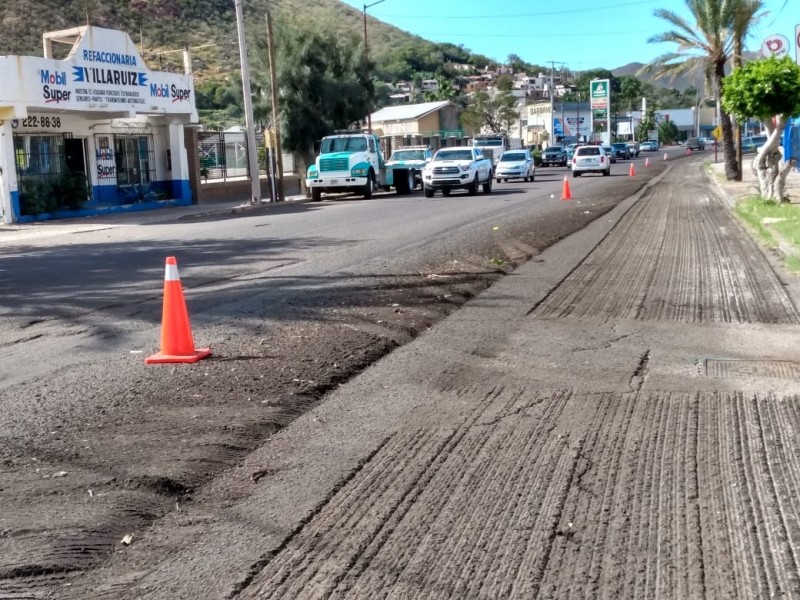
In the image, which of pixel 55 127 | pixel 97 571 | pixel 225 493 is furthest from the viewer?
pixel 55 127

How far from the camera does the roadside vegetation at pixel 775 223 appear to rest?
550 inches

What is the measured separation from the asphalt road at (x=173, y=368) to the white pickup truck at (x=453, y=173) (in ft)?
48.9

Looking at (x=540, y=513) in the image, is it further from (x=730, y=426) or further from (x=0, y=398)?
(x=0, y=398)

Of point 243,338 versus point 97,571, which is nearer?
point 97,571

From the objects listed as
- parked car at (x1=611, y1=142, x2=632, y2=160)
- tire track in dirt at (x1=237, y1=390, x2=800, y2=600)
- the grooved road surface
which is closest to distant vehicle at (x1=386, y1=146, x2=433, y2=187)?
the grooved road surface

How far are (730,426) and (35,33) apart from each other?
69.9 metres

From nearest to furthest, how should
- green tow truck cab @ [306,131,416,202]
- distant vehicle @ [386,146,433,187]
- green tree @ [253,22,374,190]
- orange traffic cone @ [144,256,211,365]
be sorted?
orange traffic cone @ [144,256,211,365] < green tow truck cab @ [306,131,416,202] < distant vehicle @ [386,146,433,187] < green tree @ [253,22,374,190]

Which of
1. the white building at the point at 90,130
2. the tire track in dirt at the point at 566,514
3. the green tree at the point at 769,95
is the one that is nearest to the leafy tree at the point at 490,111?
the white building at the point at 90,130

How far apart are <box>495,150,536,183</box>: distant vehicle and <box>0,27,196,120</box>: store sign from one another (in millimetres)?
17009

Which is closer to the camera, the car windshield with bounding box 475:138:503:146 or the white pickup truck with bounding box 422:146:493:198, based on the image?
the white pickup truck with bounding box 422:146:493:198

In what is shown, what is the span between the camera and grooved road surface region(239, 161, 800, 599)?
392 cm

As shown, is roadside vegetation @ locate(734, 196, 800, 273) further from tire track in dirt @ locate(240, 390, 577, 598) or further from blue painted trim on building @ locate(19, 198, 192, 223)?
blue painted trim on building @ locate(19, 198, 192, 223)

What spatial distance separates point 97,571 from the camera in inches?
159

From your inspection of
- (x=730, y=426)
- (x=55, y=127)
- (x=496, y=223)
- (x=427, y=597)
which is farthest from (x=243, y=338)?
(x=55, y=127)
